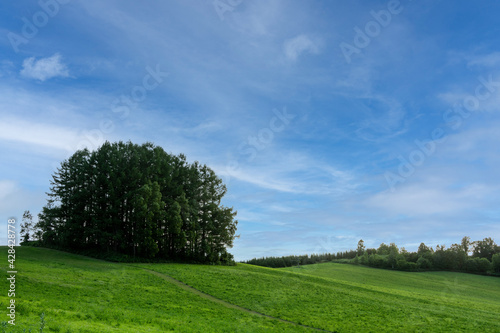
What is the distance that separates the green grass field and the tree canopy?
794cm

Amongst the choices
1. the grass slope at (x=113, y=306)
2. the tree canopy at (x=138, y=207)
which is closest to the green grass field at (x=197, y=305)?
the grass slope at (x=113, y=306)

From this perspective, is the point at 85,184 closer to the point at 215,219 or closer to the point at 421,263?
the point at 215,219

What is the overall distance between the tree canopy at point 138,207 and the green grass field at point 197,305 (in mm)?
7943

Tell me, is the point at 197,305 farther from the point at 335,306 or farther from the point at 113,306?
the point at 335,306

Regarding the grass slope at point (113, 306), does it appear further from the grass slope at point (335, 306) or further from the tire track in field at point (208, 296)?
the grass slope at point (335, 306)

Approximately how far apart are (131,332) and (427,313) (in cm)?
3406

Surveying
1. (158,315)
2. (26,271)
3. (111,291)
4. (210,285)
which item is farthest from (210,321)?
(26,271)

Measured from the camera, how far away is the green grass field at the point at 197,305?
1970cm

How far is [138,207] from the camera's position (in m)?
51.7

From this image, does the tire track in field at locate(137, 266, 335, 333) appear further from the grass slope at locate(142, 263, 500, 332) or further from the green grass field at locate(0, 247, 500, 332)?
the grass slope at locate(142, 263, 500, 332)

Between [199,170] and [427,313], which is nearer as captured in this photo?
[427,313]

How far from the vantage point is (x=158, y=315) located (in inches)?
901

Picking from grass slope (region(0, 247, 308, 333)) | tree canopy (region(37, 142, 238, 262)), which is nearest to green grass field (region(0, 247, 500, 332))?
grass slope (region(0, 247, 308, 333))

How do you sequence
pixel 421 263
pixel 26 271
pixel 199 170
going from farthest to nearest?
pixel 421 263
pixel 199 170
pixel 26 271
